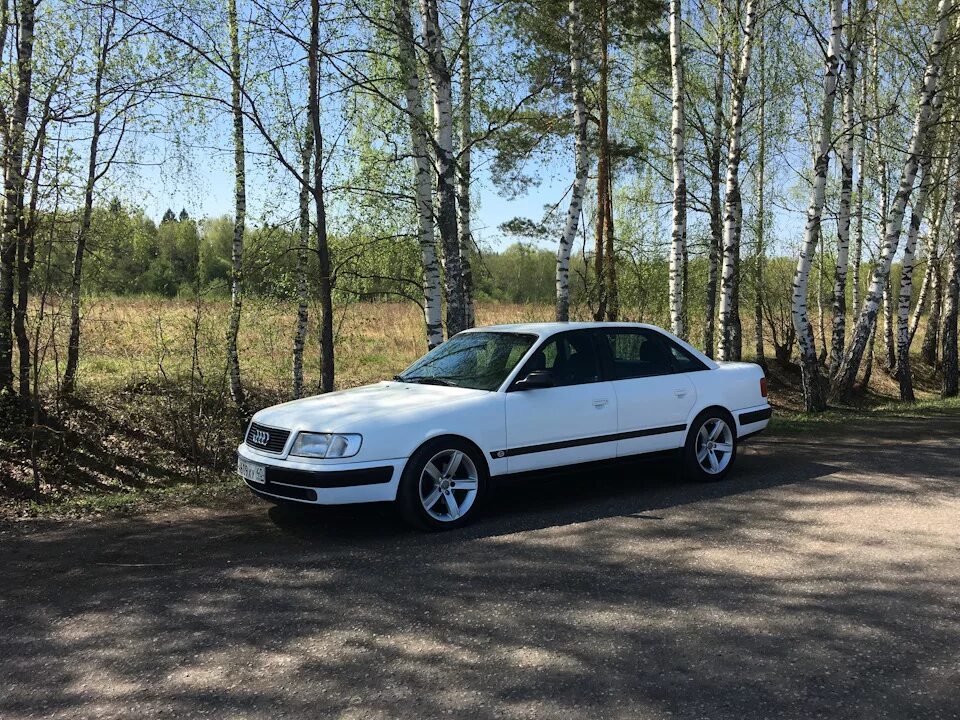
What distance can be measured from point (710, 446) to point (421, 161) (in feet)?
18.7

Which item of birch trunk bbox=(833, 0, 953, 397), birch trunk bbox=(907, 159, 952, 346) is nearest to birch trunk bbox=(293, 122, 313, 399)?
birch trunk bbox=(833, 0, 953, 397)

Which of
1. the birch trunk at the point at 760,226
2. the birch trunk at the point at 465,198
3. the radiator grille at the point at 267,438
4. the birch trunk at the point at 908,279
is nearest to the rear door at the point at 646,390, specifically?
the radiator grille at the point at 267,438

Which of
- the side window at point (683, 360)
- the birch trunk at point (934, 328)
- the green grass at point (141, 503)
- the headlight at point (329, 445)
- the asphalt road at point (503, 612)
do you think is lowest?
the asphalt road at point (503, 612)

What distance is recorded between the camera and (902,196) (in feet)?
51.8

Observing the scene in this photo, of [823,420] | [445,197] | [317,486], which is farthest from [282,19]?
[823,420]

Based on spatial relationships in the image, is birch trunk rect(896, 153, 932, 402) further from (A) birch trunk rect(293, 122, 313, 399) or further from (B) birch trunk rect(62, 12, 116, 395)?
(B) birch trunk rect(62, 12, 116, 395)

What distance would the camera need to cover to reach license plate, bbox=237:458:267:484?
625cm

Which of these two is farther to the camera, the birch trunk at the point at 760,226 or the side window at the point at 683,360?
the birch trunk at the point at 760,226

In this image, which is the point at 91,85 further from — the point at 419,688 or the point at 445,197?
the point at 419,688

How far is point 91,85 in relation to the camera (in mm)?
10766

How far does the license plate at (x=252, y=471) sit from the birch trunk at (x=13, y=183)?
17.3 ft

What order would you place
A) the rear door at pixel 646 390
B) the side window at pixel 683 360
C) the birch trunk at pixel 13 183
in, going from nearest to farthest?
the rear door at pixel 646 390 < the side window at pixel 683 360 < the birch trunk at pixel 13 183

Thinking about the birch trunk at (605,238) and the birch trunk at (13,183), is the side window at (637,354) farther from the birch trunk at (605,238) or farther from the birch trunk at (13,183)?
the birch trunk at (605,238)

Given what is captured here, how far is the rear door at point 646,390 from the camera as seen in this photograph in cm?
738
